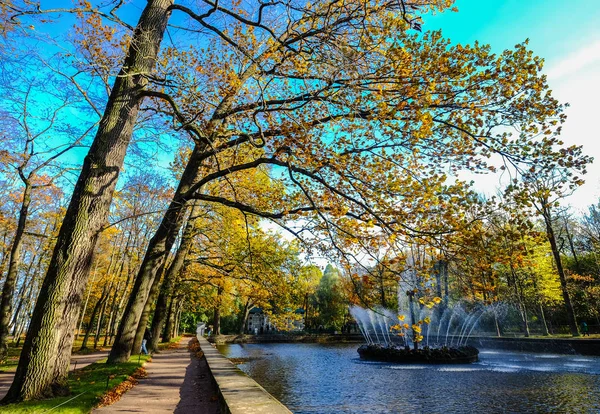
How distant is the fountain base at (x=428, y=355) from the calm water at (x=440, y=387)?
0.72m

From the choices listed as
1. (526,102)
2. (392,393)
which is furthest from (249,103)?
(392,393)

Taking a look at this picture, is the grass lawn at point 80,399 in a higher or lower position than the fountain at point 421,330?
lower

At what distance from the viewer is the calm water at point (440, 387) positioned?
838cm

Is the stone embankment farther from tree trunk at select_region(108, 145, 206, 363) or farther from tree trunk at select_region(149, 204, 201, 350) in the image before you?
tree trunk at select_region(149, 204, 201, 350)

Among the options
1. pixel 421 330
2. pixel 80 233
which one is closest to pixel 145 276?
pixel 80 233

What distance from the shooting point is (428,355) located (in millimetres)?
16359

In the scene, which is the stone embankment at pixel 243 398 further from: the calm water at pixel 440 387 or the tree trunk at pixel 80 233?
the tree trunk at pixel 80 233

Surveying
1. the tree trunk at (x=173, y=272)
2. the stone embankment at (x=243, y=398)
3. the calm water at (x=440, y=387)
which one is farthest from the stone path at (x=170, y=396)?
the tree trunk at (x=173, y=272)

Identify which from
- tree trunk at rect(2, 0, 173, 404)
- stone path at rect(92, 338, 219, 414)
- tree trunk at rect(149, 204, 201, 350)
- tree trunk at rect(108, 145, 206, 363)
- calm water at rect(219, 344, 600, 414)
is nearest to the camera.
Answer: tree trunk at rect(2, 0, 173, 404)

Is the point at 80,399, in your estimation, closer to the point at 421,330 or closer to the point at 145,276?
the point at 145,276

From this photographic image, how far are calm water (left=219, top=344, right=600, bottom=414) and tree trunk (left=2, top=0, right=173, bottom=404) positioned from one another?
526 cm

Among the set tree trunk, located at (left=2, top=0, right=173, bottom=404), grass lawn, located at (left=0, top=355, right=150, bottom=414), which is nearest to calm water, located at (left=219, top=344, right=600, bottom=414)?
grass lawn, located at (left=0, top=355, right=150, bottom=414)

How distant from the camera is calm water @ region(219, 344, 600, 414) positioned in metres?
8.38

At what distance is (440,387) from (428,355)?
6019mm
